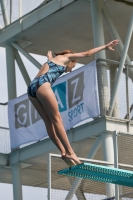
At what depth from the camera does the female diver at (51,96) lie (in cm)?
1464

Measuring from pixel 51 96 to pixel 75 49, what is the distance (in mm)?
17270

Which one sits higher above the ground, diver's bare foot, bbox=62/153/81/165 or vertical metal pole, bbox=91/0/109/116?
vertical metal pole, bbox=91/0/109/116

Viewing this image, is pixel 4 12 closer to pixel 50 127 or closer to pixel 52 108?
pixel 50 127

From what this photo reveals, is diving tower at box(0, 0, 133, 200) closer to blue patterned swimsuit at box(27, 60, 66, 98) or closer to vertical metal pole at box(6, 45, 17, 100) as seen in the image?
vertical metal pole at box(6, 45, 17, 100)

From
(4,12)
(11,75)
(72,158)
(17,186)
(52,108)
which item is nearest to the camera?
(52,108)

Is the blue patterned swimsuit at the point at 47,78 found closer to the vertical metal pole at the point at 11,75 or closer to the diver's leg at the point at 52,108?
the diver's leg at the point at 52,108

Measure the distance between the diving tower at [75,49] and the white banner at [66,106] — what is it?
0.72 ft

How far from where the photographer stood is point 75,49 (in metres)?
31.8

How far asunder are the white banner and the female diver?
10.7 meters

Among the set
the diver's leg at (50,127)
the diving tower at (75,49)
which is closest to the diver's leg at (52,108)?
the diver's leg at (50,127)

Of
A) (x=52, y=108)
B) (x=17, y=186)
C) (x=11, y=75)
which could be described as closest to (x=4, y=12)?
(x=11, y=75)

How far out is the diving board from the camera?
49.9ft

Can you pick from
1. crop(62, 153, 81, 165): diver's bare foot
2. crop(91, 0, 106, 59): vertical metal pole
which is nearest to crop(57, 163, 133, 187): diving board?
crop(62, 153, 81, 165): diver's bare foot

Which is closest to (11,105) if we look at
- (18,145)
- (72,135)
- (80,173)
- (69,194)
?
(18,145)
